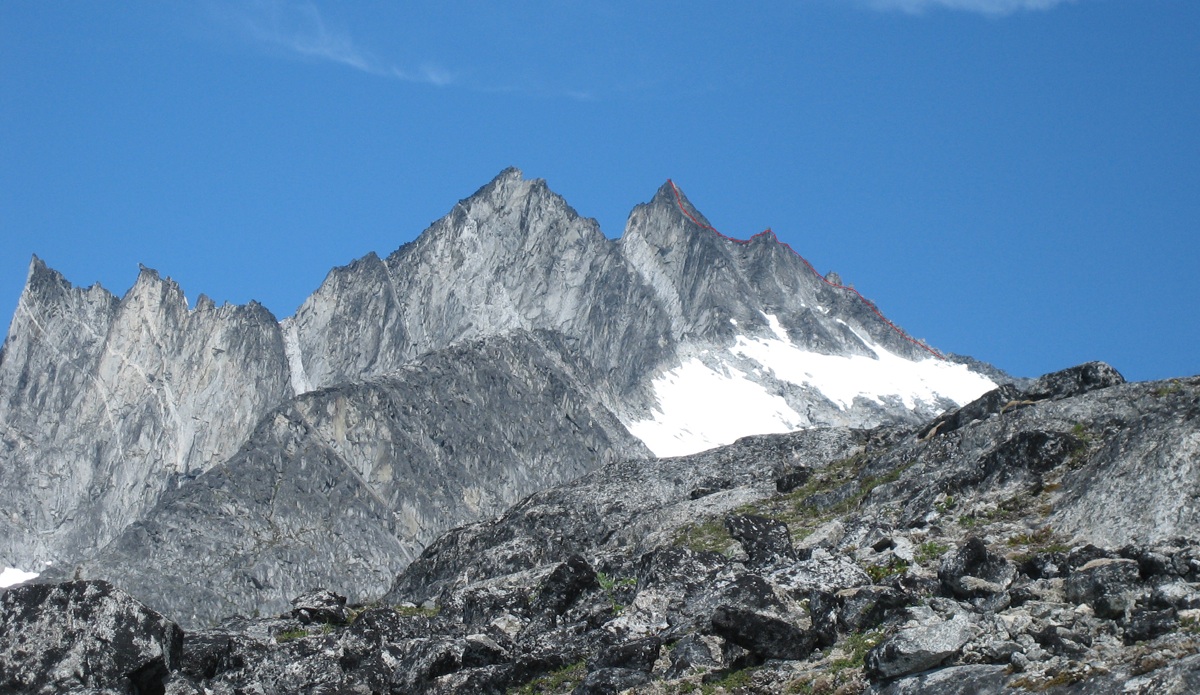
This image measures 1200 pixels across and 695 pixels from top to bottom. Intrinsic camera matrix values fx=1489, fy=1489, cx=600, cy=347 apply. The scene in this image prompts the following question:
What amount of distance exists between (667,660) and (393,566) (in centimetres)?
17958

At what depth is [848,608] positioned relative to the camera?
2188 cm

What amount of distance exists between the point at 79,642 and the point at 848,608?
12124 mm

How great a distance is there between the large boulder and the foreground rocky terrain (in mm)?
34

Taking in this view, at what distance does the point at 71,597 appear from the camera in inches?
953

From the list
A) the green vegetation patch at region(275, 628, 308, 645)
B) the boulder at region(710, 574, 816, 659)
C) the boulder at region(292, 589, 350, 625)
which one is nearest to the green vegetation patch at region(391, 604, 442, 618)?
the boulder at region(292, 589, 350, 625)

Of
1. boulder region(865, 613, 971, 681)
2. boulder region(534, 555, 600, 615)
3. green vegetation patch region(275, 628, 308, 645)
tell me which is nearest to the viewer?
boulder region(865, 613, 971, 681)

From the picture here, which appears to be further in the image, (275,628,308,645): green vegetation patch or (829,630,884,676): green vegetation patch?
(275,628,308,645): green vegetation patch

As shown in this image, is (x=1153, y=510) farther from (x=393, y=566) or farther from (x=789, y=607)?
(x=393, y=566)

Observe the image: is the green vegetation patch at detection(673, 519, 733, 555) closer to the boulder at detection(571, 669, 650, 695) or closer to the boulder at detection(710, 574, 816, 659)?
the boulder at detection(710, 574, 816, 659)

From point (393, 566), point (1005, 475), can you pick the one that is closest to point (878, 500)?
point (1005, 475)

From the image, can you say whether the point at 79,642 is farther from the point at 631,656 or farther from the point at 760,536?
the point at 760,536

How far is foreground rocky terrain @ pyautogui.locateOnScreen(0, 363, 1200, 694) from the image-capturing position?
18.6 metres

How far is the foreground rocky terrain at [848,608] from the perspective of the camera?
18.6 meters

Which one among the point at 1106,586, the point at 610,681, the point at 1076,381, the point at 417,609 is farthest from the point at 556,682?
the point at 1076,381
